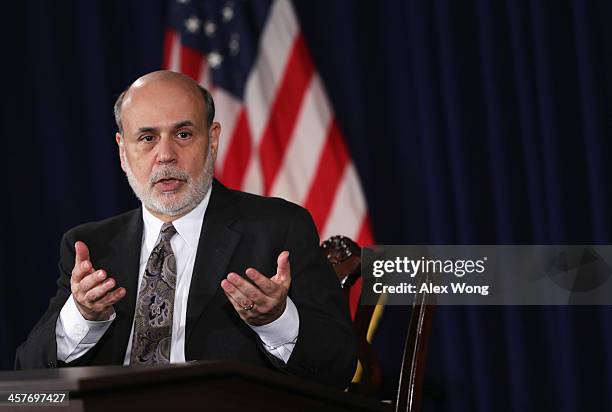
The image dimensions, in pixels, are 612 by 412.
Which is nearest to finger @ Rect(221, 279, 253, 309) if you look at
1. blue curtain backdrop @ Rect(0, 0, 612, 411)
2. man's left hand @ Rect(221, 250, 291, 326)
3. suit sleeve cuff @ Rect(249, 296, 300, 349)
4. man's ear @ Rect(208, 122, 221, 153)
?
man's left hand @ Rect(221, 250, 291, 326)

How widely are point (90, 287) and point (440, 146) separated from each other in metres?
2.16

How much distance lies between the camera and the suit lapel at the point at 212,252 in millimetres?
2248

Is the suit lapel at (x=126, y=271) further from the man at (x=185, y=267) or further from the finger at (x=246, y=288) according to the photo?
the finger at (x=246, y=288)

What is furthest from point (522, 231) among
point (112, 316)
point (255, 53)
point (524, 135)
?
point (112, 316)

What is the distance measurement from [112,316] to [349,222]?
191 centimetres

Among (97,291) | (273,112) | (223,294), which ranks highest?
(273,112)

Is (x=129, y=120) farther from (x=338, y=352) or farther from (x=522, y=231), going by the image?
(x=522, y=231)

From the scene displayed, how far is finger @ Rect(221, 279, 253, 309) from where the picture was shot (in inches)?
68.8

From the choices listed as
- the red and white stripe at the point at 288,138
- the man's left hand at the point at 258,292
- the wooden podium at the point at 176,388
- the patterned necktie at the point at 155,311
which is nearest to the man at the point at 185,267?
the patterned necktie at the point at 155,311

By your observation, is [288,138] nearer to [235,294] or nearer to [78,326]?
[78,326]

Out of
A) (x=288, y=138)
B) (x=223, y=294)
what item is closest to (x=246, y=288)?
(x=223, y=294)

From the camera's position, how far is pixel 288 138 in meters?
3.97

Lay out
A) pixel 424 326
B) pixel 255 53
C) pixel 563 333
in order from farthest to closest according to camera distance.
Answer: pixel 255 53
pixel 563 333
pixel 424 326

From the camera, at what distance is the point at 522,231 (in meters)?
3.58
